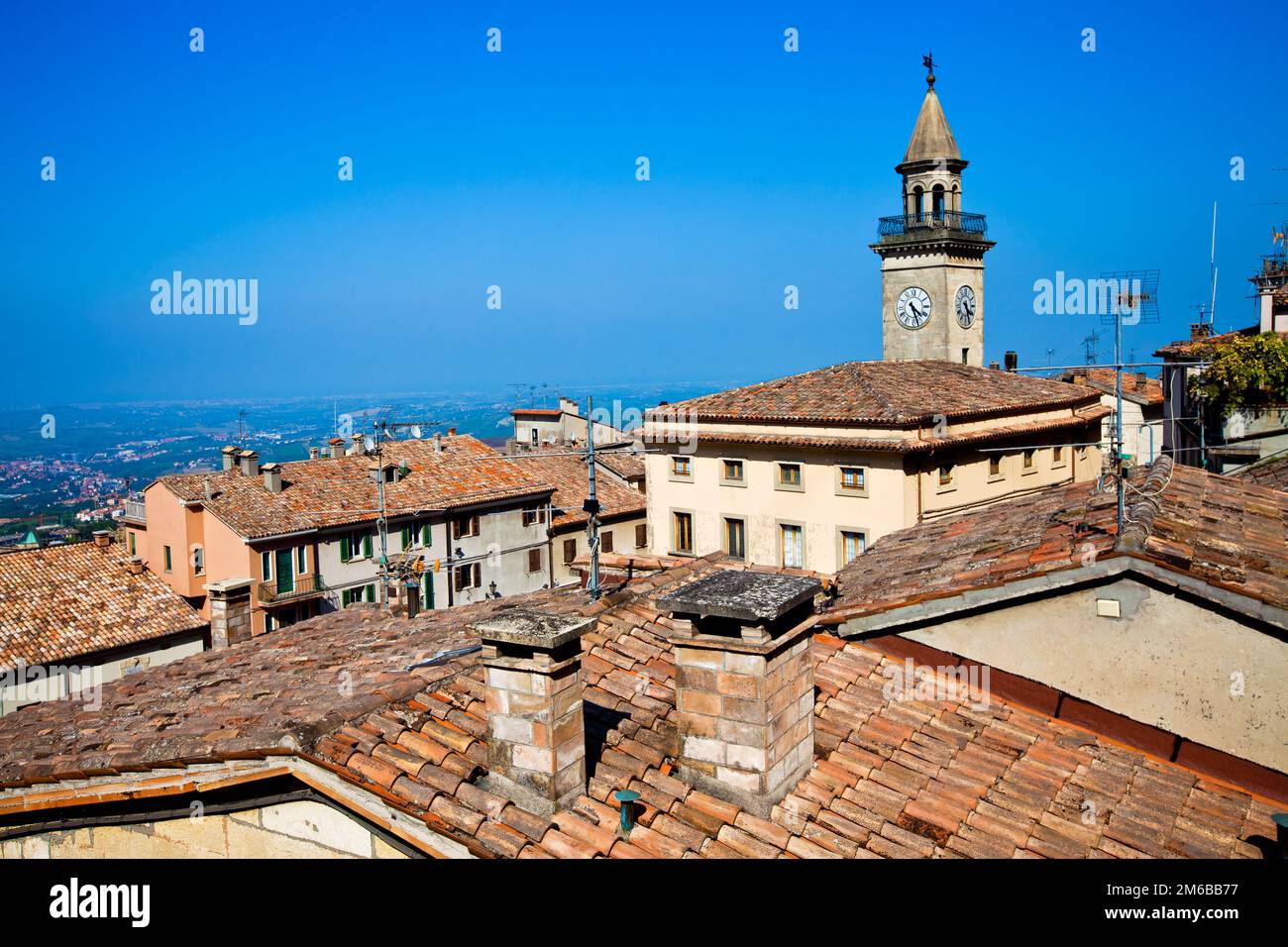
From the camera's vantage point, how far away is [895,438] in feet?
87.2

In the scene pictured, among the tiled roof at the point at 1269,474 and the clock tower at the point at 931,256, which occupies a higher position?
the clock tower at the point at 931,256

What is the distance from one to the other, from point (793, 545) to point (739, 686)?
76.7ft

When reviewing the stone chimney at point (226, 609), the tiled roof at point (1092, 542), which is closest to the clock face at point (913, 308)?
the tiled roof at point (1092, 542)

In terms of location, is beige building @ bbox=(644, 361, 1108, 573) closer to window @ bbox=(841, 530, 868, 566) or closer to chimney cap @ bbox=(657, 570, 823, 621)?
window @ bbox=(841, 530, 868, 566)

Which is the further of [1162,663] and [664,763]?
[1162,663]

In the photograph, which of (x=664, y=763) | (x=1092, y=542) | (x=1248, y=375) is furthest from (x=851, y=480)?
(x=664, y=763)

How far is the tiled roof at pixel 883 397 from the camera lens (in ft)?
91.2

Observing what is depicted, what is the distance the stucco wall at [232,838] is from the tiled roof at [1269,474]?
18.0 metres

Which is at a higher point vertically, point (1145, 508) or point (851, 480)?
point (1145, 508)

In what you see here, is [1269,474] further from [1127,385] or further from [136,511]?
[136,511]

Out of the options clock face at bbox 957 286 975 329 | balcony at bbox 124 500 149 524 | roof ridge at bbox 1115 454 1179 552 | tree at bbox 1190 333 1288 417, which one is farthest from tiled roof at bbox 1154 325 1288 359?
balcony at bbox 124 500 149 524

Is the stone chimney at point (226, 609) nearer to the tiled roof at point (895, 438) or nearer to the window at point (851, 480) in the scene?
the tiled roof at point (895, 438)

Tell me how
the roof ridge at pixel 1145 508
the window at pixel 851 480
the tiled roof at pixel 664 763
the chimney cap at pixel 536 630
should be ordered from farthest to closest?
the window at pixel 851 480
the roof ridge at pixel 1145 508
the tiled roof at pixel 664 763
the chimney cap at pixel 536 630
